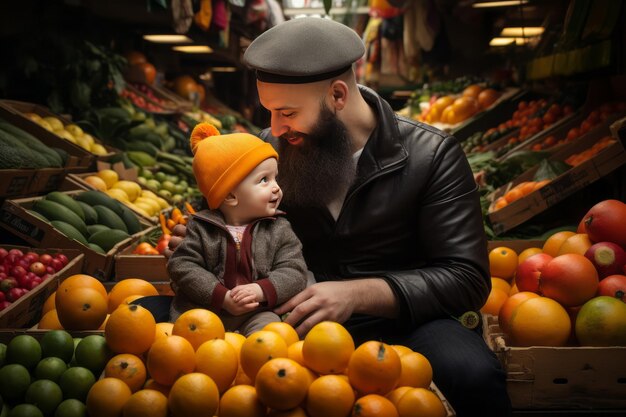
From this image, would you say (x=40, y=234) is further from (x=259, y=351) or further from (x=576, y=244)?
(x=576, y=244)

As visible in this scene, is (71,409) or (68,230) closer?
(71,409)

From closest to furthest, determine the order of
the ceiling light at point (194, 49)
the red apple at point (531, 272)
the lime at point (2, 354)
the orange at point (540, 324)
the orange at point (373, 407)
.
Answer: the orange at point (373, 407), the lime at point (2, 354), the orange at point (540, 324), the red apple at point (531, 272), the ceiling light at point (194, 49)

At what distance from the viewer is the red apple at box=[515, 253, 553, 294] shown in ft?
8.83

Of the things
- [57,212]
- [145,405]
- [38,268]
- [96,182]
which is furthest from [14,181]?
[145,405]

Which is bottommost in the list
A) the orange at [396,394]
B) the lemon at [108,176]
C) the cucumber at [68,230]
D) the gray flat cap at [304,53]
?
the lemon at [108,176]

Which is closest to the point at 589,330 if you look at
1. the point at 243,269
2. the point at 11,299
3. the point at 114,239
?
the point at 243,269

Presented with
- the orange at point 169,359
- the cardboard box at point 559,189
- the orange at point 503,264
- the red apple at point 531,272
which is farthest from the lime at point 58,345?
the cardboard box at point 559,189

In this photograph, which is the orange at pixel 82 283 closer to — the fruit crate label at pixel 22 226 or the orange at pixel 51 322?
the orange at pixel 51 322

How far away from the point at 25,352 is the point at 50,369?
0.10 metres

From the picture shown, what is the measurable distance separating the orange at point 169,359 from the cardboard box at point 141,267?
2.02 m

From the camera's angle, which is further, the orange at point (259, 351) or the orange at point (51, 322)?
the orange at point (51, 322)

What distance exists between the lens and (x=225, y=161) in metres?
2.27

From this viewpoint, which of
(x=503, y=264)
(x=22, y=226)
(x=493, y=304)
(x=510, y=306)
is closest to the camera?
(x=510, y=306)

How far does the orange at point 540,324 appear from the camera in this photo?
2307 mm
